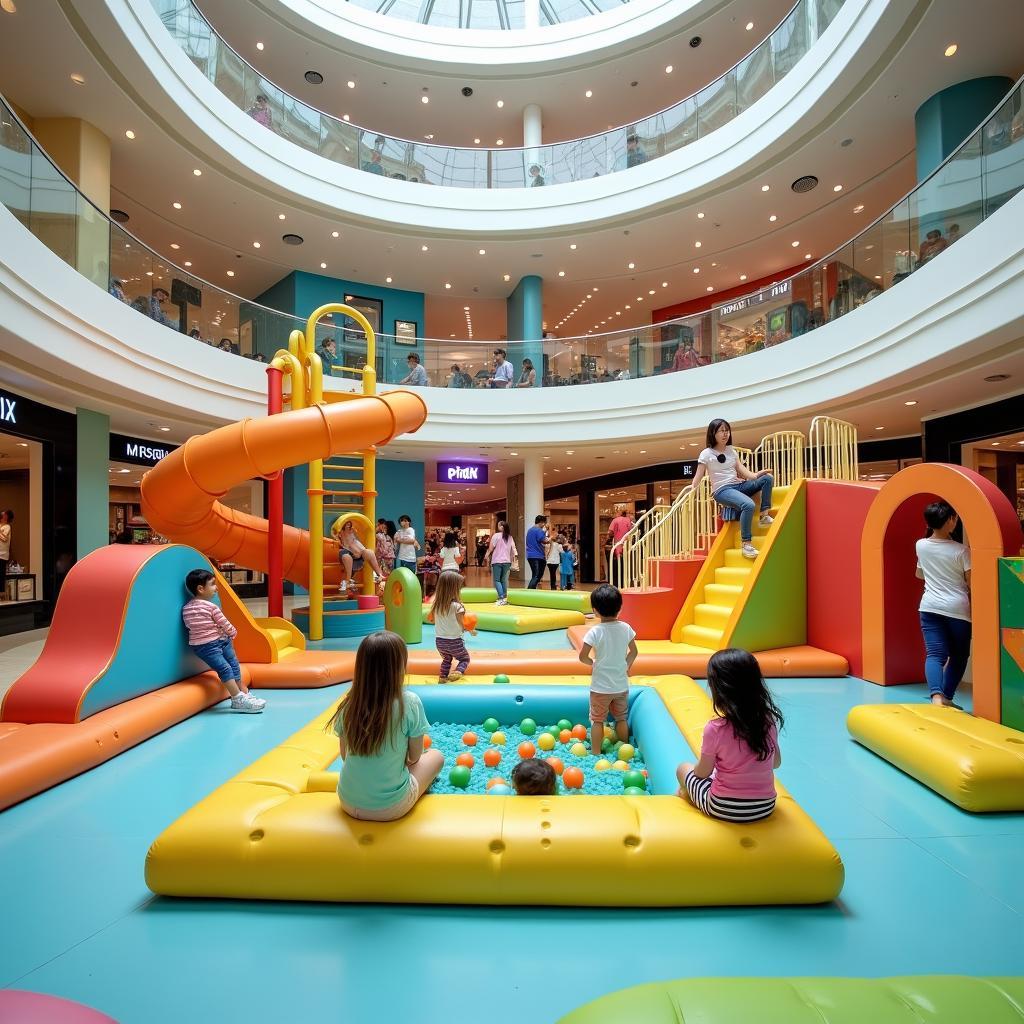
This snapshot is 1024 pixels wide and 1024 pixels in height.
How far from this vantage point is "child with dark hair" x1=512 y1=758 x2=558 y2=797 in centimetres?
349

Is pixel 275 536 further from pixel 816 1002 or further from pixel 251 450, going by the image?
pixel 816 1002

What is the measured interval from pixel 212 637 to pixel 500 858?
3.96 m

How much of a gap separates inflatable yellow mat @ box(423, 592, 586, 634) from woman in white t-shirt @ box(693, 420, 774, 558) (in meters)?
3.47

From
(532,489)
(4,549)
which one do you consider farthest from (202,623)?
(532,489)

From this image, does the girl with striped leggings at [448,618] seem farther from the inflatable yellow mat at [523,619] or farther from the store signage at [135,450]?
the store signage at [135,450]

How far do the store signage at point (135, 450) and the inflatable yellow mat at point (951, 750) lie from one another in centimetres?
1253

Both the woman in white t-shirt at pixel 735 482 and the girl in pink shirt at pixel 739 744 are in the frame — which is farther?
the woman in white t-shirt at pixel 735 482

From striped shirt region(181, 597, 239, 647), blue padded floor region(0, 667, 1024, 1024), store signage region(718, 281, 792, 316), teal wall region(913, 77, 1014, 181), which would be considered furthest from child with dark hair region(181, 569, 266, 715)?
teal wall region(913, 77, 1014, 181)

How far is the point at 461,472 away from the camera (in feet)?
57.6

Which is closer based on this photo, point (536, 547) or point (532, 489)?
point (536, 547)

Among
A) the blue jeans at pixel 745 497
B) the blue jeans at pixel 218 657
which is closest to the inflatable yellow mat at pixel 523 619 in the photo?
the blue jeans at pixel 745 497

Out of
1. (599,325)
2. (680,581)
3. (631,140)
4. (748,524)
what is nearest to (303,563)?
(680,581)

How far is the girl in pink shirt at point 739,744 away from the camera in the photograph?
2.67m

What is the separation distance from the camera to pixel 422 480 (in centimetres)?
1808
